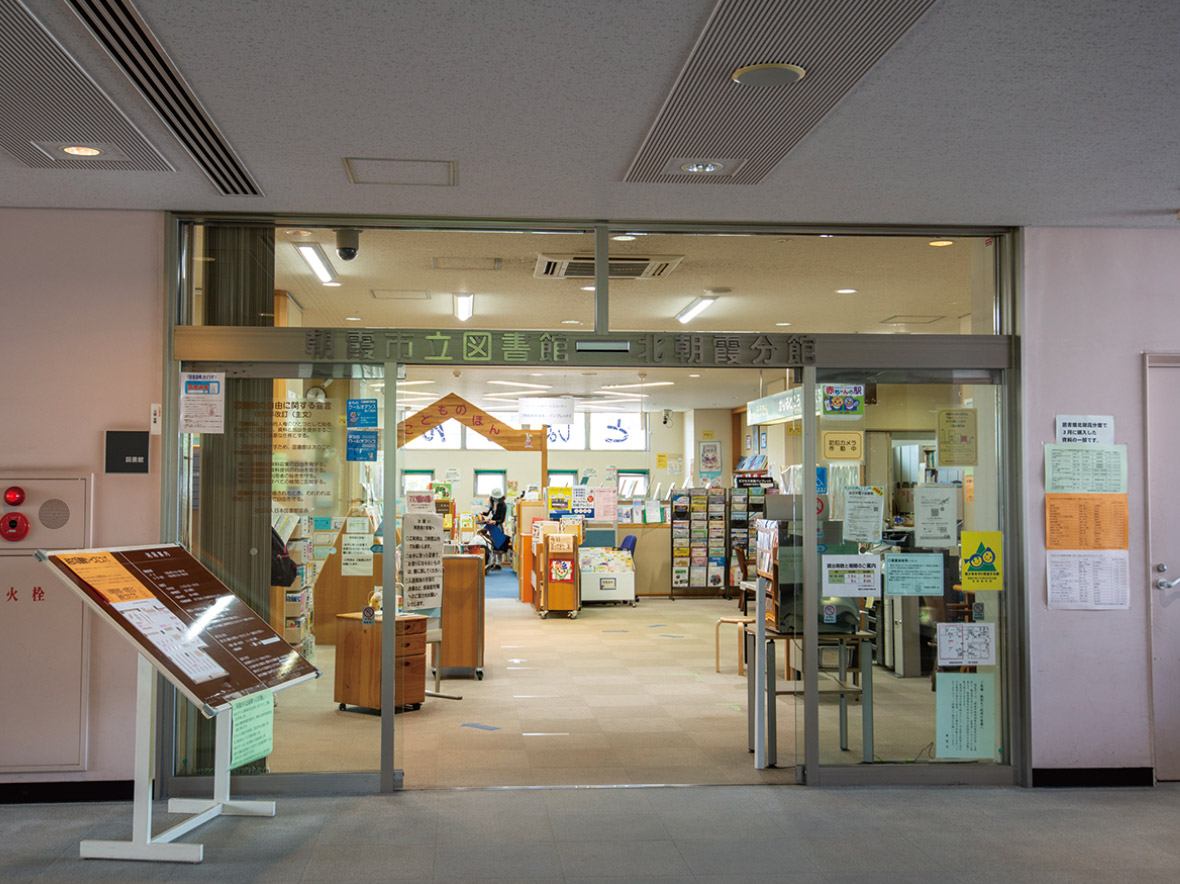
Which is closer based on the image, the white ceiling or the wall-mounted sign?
the white ceiling

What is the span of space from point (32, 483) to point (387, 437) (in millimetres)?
1633

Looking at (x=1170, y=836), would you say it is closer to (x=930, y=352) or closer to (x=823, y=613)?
(x=823, y=613)

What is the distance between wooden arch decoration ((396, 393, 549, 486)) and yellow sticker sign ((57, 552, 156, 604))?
1.42 m

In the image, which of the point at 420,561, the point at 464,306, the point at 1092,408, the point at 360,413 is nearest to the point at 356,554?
the point at 420,561

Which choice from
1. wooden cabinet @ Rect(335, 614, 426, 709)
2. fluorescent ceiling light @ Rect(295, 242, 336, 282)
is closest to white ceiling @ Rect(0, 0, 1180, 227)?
fluorescent ceiling light @ Rect(295, 242, 336, 282)

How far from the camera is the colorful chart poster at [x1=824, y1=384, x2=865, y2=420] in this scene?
505 cm

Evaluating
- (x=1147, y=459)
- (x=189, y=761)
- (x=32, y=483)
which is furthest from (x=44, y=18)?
(x=1147, y=459)

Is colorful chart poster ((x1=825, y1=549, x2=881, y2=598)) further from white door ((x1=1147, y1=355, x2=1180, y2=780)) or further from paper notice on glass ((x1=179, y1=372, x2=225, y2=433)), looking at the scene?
paper notice on glass ((x1=179, y1=372, x2=225, y2=433))

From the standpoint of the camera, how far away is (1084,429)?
5016mm

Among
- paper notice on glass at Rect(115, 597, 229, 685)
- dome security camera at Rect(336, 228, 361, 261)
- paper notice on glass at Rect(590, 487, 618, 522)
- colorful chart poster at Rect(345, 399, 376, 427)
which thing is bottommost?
paper notice on glass at Rect(115, 597, 229, 685)

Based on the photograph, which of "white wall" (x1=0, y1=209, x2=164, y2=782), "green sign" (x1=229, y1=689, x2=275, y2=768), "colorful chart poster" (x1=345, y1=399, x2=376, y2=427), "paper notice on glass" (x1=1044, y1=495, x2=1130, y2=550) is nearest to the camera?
"green sign" (x1=229, y1=689, x2=275, y2=768)

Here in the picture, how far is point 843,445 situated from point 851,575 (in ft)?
2.17

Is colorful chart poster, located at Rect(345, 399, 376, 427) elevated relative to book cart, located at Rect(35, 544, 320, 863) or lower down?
elevated

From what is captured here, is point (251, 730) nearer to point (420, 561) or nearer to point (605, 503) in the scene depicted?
point (420, 561)
